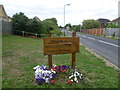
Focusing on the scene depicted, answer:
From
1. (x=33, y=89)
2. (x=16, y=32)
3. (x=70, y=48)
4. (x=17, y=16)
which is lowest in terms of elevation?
(x=33, y=89)

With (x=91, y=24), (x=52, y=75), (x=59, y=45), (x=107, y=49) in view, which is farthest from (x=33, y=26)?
(x=91, y=24)

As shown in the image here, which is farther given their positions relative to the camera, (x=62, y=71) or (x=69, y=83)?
(x=62, y=71)

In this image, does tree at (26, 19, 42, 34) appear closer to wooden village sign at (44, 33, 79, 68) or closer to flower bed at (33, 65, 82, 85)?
wooden village sign at (44, 33, 79, 68)

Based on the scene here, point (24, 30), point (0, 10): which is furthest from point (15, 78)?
point (0, 10)

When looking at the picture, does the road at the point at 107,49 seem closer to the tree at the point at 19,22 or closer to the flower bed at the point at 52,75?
the flower bed at the point at 52,75

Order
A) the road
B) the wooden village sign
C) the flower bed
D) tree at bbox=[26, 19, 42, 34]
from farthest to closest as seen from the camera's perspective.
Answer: tree at bbox=[26, 19, 42, 34] → the road → the wooden village sign → the flower bed

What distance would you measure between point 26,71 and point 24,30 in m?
16.7

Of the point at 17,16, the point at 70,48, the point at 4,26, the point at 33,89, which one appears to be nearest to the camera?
the point at 33,89

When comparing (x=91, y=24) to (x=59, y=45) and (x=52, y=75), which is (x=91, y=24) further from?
(x=52, y=75)

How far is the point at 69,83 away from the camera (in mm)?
3672

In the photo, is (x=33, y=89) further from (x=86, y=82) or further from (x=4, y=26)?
(x=4, y=26)

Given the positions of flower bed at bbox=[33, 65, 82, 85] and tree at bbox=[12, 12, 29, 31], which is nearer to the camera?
flower bed at bbox=[33, 65, 82, 85]

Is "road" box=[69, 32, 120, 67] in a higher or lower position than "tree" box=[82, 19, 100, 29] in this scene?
lower

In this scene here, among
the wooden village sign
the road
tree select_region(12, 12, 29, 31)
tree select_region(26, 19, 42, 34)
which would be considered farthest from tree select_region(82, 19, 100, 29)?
the wooden village sign
